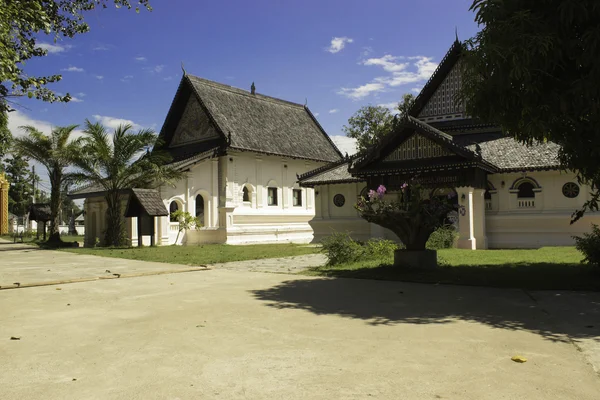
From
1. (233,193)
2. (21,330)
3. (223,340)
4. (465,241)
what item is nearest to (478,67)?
(223,340)

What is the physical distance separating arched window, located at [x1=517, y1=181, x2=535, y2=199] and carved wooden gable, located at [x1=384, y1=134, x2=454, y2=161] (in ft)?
13.1

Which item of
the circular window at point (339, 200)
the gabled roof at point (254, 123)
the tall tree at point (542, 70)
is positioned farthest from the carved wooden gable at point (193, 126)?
the tall tree at point (542, 70)

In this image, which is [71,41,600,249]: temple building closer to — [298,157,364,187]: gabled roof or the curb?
[298,157,364,187]: gabled roof

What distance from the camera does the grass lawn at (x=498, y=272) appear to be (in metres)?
9.41

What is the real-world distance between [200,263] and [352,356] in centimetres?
1083

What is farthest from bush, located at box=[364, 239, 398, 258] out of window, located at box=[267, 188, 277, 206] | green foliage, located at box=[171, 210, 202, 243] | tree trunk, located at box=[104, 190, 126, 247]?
window, located at box=[267, 188, 277, 206]

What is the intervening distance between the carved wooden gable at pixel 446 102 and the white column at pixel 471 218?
5.24 metres

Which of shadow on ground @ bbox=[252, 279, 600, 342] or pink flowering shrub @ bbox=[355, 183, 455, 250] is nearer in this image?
shadow on ground @ bbox=[252, 279, 600, 342]

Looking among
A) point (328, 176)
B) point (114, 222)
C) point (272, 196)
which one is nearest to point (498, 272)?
point (328, 176)

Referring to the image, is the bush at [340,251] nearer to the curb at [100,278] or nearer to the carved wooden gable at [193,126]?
the curb at [100,278]

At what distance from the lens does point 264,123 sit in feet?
113

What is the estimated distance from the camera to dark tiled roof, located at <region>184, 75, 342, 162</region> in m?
31.1

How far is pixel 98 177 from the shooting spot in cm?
2519

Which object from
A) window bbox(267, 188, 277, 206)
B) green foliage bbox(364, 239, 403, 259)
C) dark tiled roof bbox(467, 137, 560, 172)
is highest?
dark tiled roof bbox(467, 137, 560, 172)
